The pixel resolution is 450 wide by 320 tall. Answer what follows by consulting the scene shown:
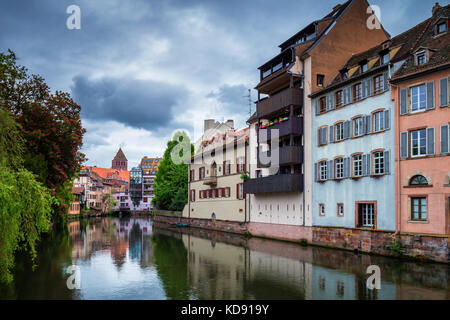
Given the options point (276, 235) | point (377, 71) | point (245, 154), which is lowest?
point (276, 235)

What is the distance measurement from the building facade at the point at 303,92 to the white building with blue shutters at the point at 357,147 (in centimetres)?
122

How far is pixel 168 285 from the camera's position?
55.6 feet

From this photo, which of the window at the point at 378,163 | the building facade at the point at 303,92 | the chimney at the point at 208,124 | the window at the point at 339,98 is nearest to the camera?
the window at the point at 378,163

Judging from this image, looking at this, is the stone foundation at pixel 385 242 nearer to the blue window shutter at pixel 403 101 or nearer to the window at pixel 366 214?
the window at pixel 366 214

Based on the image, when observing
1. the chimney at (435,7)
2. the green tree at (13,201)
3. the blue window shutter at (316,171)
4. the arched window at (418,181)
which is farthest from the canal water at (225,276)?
the chimney at (435,7)

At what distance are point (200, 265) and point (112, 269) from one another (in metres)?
4.71

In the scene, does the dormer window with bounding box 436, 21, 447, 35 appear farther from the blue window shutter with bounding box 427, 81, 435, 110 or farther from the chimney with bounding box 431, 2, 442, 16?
the blue window shutter with bounding box 427, 81, 435, 110

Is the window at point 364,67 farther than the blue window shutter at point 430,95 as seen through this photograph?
Yes

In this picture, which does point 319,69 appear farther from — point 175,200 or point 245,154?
point 175,200

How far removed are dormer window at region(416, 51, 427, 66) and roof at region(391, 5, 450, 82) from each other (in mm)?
211

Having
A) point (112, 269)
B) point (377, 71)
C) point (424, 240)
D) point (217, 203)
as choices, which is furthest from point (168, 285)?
point (217, 203)

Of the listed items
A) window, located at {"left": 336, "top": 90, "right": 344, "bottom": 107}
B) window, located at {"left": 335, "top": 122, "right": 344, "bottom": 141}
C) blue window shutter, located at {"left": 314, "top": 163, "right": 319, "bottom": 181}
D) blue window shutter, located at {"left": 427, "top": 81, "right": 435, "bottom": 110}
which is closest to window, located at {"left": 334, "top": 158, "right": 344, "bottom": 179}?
window, located at {"left": 335, "top": 122, "right": 344, "bottom": 141}

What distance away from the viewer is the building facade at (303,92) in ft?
108

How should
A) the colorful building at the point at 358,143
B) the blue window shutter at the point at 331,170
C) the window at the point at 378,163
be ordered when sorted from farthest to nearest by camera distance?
the blue window shutter at the point at 331,170 → the window at the point at 378,163 → the colorful building at the point at 358,143
